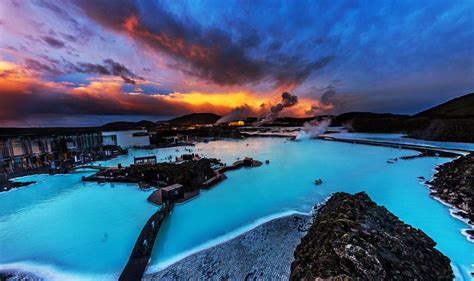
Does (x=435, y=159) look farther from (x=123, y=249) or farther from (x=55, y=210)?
(x=55, y=210)

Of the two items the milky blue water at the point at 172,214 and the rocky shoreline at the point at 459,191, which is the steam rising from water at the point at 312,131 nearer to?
the milky blue water at the point at 172,214

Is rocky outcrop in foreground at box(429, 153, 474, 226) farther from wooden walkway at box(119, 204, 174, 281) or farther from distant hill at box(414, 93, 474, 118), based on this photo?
distant hill at box(414, 93, 474, 118)

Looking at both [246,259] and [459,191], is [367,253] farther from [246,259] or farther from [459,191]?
[459,191]

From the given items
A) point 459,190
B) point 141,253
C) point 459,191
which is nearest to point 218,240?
point 141,253

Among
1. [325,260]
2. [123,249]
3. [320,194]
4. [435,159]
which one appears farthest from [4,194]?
[435,159]

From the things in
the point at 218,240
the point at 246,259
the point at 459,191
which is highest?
the point at 459,191
